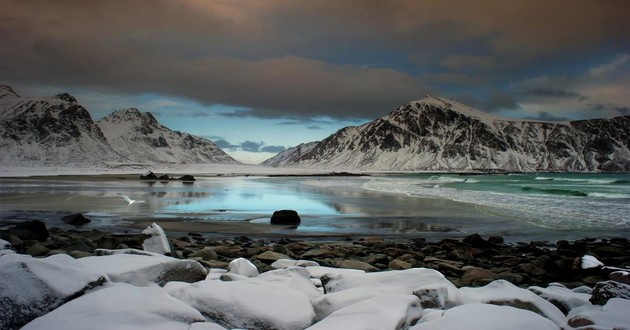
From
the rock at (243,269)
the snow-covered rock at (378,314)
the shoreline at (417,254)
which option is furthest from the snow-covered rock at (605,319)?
the rock at (243,269)

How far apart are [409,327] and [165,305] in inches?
107

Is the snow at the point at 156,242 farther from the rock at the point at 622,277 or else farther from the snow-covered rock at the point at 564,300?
the rock at the point at 622,277

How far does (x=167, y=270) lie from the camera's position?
667 cm

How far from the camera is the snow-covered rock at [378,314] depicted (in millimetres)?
4965

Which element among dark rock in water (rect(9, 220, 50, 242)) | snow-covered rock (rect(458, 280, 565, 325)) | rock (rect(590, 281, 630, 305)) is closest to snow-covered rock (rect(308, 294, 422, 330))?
snow-covered rock (rect(458, 280, 565, 325))

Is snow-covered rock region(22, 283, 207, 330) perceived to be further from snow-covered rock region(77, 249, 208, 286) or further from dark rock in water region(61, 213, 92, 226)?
dark rock in water region(61, 213, 92, 226)

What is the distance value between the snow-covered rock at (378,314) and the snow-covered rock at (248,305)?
0.40 metres

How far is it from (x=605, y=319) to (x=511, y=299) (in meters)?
1.10

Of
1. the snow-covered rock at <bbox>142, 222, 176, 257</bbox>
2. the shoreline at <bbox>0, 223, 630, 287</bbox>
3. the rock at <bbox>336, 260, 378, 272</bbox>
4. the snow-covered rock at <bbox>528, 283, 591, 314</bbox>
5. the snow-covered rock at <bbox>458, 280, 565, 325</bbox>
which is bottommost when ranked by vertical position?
the shoreline at <bbox>0, 223, 630, 287</bbox>

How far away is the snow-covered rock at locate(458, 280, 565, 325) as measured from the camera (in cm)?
586

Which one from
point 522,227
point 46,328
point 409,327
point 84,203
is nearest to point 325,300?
point 409,327

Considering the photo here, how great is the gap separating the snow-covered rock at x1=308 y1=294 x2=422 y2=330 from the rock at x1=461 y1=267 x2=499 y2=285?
396 cm

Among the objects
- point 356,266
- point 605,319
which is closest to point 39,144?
point 356,266

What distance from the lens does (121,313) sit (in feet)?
15.8
